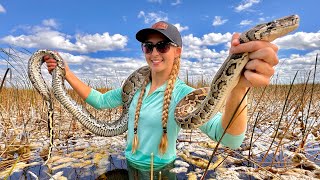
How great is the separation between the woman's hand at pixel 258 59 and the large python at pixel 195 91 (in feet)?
0.23

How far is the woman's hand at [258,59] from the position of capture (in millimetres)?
2513

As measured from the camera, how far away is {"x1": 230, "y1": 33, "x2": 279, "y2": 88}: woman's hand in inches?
98.9

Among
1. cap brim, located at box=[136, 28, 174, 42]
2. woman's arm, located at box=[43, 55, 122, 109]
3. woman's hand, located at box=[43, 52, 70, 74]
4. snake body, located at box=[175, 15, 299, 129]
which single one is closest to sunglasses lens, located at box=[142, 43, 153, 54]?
cap brim, located at box=[136, 28, 174, 42]

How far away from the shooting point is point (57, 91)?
20.1ft

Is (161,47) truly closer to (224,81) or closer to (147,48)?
(147,48)

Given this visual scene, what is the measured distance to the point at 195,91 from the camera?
448 cm

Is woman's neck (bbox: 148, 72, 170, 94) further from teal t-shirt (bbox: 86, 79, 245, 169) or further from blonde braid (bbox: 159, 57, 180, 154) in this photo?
blonde braid (bbox: 159, 57, 180, 154)

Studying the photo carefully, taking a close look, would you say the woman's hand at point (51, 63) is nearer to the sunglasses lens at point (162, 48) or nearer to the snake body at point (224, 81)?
the sunglasses lens at point (162, 48)

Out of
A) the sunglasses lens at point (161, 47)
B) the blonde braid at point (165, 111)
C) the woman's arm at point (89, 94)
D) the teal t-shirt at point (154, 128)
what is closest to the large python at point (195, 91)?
the woman's arm at point (89, 94)

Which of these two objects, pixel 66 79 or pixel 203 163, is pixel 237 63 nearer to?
pixel 203 163

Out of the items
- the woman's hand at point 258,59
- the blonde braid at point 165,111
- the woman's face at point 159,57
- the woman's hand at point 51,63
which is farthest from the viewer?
the woman's hand at point 51,63

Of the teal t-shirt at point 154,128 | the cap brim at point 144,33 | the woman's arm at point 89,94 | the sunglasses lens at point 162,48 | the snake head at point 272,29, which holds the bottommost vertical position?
the teal t-shirt at point 154,128

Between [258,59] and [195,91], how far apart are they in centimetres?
194

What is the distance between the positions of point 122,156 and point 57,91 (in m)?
2.02
